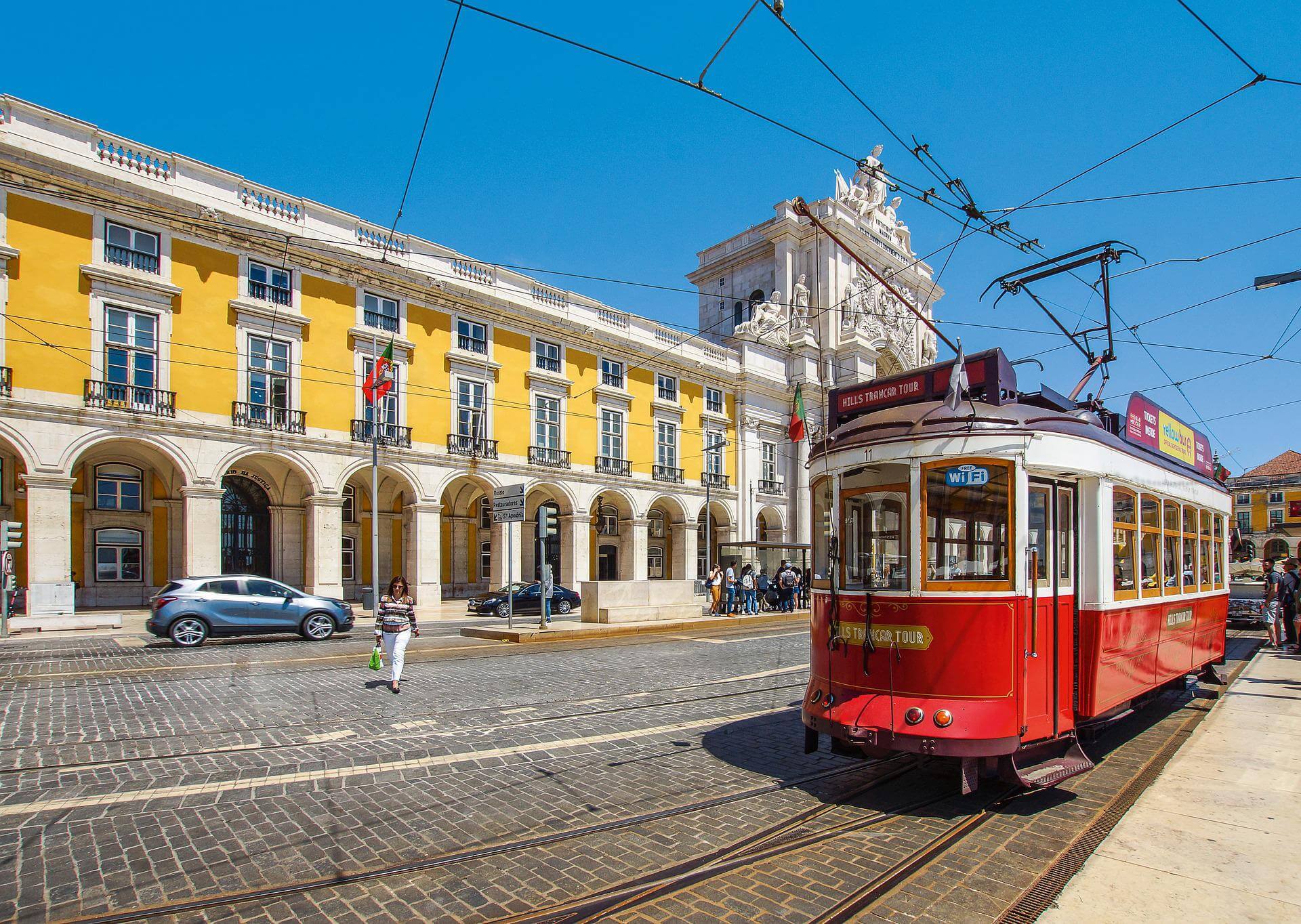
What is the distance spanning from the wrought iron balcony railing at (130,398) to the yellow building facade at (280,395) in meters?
0.06

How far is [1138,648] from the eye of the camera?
705 centimetres

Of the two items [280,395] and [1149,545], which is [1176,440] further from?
[280,395]

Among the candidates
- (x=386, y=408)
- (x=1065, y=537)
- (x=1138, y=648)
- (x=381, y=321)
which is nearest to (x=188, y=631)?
(x=386, y=408)

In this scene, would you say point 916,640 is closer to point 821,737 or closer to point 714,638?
point 821,737

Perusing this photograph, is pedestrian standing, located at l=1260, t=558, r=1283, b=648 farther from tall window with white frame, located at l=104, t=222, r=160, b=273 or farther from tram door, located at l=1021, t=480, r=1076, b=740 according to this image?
tall window with white frame, located at l=104, t=222, r=160, b=273

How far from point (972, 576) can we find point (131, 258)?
24803 mm

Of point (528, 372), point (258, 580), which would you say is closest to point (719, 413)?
point (528, 372)

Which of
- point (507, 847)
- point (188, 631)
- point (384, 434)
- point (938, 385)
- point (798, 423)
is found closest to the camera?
point (507, 847)

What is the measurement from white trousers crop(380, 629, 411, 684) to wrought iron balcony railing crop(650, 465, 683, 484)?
2695 centimetres

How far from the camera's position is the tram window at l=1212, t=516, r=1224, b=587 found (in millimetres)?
10070

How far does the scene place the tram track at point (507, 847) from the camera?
397cm

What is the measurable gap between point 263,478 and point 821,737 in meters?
25.4

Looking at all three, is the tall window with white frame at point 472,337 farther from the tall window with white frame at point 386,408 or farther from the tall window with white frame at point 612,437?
the tall window with white frame at point 612,437

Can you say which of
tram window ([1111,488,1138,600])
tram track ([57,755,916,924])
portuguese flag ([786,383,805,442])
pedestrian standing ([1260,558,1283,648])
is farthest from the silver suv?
pedestrian standing ([1260,558,1283,648])
